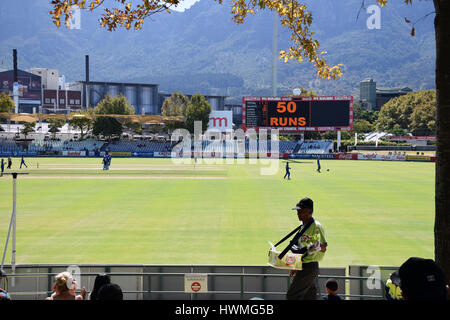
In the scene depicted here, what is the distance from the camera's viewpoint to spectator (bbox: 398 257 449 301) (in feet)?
9.12

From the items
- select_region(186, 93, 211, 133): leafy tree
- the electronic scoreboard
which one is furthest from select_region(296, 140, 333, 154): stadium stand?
select_region(186, 93, 211, 133): leafy tree

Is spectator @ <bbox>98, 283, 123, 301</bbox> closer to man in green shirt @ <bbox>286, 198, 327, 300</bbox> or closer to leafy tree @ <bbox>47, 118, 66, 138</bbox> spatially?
man in green shirt @ <bbox>286, 198, 327, 300</bbox>

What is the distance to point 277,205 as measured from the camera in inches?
943

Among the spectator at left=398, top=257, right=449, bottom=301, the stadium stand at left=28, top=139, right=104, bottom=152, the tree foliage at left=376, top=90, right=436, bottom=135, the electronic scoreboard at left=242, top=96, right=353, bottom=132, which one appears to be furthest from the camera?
the tree foliage at left=376, top=90, right=436, bottom=135

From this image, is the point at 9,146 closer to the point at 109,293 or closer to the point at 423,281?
the point at 109,293

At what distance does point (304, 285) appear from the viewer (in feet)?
19.5

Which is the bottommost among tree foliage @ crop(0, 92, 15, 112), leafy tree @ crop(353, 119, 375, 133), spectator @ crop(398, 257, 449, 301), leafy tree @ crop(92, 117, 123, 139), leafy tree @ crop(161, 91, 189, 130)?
spectator @ crop(398, 257, 449, 301)

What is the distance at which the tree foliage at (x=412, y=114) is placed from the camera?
405ft

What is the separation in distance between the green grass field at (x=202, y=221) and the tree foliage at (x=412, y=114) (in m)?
98.1

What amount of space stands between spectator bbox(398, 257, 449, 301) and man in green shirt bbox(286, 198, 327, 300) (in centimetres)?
318

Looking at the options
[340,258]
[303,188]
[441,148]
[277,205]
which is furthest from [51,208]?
[441,148]

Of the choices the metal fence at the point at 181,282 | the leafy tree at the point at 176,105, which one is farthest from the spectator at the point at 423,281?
the leafy tree at the point at 176,105

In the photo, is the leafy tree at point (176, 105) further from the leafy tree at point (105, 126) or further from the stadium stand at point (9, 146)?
the stadium stand at point (9, 146)
